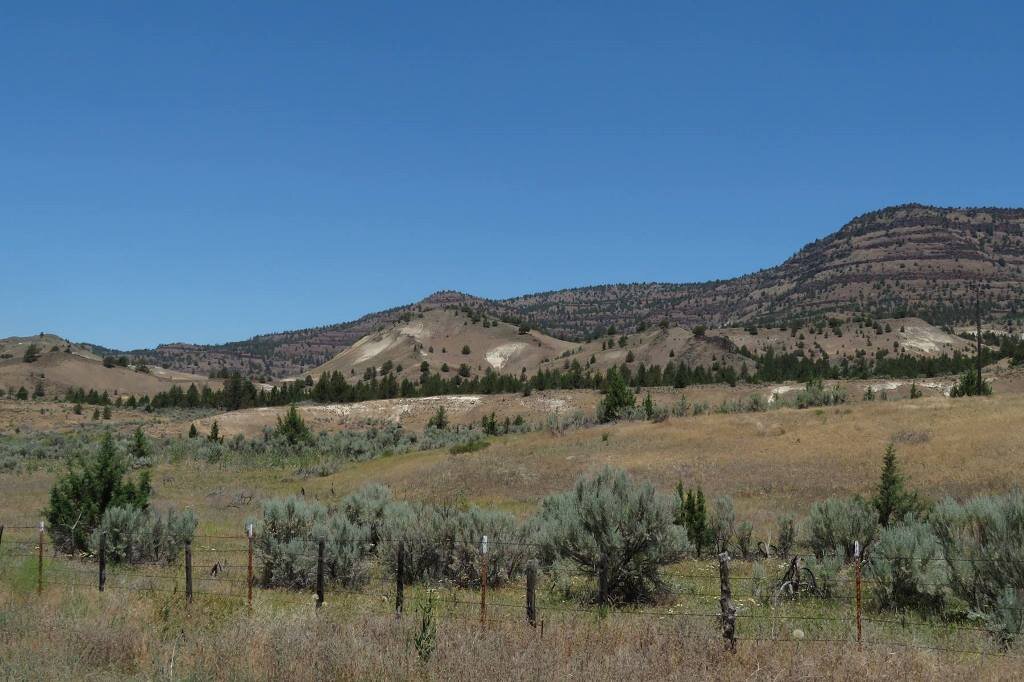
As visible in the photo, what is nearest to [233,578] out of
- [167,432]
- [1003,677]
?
[1003,677]

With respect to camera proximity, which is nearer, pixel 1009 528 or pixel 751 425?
pixel 1009 528

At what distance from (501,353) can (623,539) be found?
13963cm

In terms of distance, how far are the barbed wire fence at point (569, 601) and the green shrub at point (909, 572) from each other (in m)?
0.16

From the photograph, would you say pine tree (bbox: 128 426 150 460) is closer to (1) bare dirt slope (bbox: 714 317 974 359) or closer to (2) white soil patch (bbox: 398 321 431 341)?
(1) bare dirt slope (bbox: 714 317 974 359)

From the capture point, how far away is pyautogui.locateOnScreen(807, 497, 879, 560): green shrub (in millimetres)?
15742

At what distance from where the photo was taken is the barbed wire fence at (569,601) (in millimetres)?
9180

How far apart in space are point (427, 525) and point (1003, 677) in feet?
34.4

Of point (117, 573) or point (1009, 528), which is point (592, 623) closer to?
point (1009, 528)

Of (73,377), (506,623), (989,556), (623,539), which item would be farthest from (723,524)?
(73,377)

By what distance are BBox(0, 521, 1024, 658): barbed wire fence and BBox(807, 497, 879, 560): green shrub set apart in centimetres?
126

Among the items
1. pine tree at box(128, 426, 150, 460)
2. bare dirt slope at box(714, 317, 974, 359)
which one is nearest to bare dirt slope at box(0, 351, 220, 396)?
pine tree at box(128, 426, 150, 460)

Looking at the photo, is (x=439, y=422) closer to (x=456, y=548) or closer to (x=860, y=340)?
(x=456, y=548)

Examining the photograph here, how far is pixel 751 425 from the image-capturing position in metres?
42.2

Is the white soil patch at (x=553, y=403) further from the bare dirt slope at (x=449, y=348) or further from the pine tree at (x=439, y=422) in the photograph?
the bare dirt slope at (x=449, y=348)
